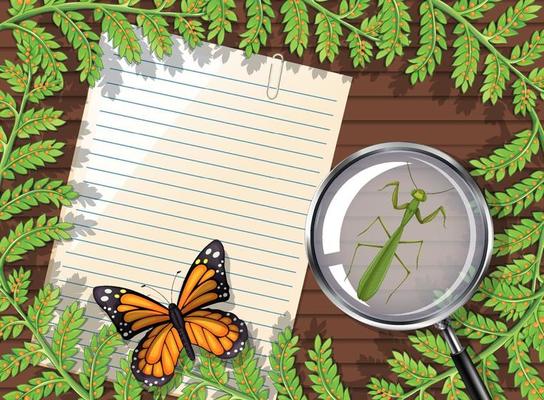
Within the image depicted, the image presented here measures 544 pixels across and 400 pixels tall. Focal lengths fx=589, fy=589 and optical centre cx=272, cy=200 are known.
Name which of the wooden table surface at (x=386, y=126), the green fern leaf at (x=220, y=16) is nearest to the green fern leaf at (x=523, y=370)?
the wooden table surface at (x=386, y=126)

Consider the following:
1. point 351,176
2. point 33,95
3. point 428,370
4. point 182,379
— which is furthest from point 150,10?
A: point 428,370

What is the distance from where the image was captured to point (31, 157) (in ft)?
3.97

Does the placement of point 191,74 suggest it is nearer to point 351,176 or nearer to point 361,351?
point 351,176

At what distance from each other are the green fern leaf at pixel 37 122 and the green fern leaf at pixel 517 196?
2.93ft

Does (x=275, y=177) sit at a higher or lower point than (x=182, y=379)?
higher

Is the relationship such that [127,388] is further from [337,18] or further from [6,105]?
[337,18]

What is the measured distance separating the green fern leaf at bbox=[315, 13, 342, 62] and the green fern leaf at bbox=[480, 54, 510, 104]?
31 cm

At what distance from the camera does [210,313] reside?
1171 millimetres

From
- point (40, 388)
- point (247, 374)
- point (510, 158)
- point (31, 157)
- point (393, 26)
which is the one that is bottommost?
point (40, 388)

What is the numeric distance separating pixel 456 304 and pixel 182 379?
0.56 metres

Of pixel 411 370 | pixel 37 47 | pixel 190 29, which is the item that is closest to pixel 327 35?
pixel 190 29

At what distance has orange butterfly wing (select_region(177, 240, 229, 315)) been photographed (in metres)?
1.16

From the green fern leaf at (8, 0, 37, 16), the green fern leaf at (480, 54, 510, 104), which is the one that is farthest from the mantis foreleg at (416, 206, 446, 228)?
the green fern leaf at (8, 0, 37, 16)

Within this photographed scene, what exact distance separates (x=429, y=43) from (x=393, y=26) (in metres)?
0.08
